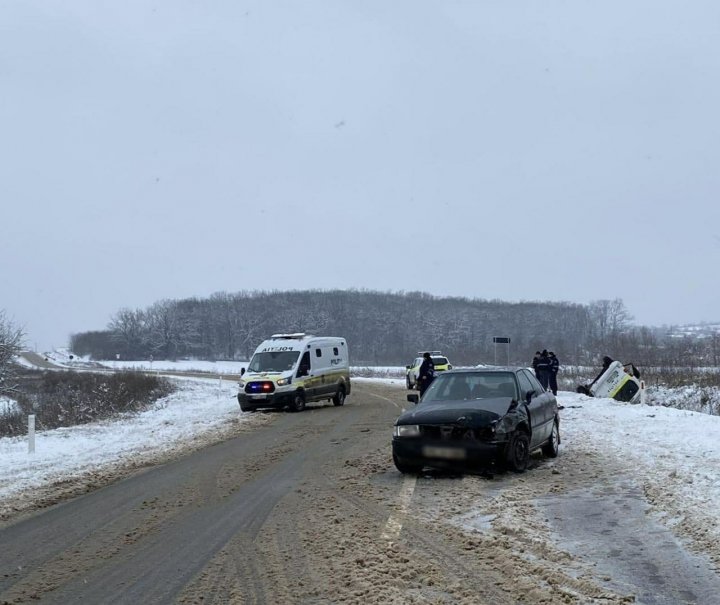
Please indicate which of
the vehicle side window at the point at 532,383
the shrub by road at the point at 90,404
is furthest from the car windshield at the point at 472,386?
the shrub by road at the point at 90,404

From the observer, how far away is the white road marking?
6.52 meters

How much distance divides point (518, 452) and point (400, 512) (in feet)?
9.43

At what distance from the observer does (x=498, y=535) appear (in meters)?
6.47

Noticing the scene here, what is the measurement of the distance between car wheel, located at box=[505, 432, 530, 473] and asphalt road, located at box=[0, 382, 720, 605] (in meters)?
0.20

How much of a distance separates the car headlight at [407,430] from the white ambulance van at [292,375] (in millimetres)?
13543

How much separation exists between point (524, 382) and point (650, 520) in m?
4.30

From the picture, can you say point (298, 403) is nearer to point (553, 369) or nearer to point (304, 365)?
point (304, 365)

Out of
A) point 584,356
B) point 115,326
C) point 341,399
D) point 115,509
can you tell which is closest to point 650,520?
point 115,509

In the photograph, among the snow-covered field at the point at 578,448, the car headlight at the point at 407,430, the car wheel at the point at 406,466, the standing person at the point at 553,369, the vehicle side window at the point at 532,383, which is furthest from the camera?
the standing person at the point at 553,369

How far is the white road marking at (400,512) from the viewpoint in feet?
21.4

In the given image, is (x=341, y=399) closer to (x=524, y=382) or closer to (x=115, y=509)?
(x=524, y=382)

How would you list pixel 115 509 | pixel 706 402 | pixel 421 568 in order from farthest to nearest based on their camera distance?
pixel 706 402
pixel 115 509
pixel 421 568

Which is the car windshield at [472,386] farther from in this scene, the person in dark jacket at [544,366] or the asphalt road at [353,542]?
the person in dark jacket at [544,366]

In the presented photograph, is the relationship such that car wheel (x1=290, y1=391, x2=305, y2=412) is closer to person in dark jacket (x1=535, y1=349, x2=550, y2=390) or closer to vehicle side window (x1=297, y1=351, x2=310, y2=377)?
vehicle side window (x1=297, y1=351, x2=310, y2=377)
